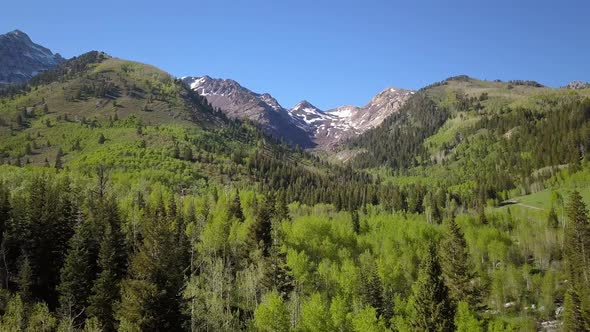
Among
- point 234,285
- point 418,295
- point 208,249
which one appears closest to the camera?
point 418,295

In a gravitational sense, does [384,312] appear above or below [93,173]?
below

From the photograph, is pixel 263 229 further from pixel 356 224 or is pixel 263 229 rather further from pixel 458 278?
pixel 356 224

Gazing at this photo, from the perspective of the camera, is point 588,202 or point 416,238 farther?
point 588,202

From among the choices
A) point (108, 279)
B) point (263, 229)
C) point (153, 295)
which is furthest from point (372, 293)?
point (153, 295)

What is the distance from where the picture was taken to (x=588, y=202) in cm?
Answer: 16312

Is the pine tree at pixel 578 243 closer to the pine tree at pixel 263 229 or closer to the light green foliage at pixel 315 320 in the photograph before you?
the light green foliage at pixel 315 320

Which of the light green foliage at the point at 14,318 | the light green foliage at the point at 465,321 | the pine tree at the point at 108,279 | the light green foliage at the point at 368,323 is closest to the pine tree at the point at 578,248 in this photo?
the light green foliage at the point at 465,321

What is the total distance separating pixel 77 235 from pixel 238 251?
3858 centimetres

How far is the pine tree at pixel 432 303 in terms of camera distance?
5572 centimetres

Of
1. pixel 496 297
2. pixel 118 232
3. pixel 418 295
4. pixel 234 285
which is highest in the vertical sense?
pixel 118 232

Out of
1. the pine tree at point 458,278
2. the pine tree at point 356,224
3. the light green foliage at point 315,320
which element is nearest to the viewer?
the light green foliage at point 315,320

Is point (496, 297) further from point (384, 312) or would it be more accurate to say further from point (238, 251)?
point (238, 251)

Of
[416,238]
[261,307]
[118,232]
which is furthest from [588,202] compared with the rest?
[118,232]

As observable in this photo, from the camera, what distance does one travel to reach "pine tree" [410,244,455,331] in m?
55.7
